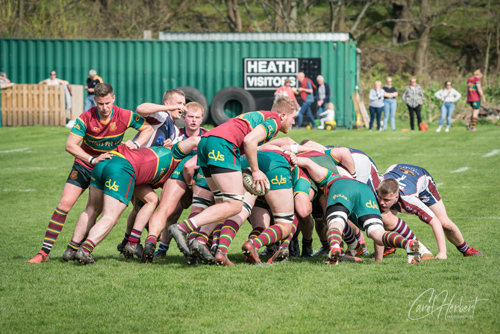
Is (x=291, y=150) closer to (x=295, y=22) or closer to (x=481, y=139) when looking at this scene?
(x=481, y=139)

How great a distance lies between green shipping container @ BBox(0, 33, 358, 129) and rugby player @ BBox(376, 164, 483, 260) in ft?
59.0

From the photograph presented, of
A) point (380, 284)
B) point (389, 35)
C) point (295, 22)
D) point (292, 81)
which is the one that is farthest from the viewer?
point (389, 35)

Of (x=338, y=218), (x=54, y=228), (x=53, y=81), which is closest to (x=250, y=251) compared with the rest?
(x=338, y=218)

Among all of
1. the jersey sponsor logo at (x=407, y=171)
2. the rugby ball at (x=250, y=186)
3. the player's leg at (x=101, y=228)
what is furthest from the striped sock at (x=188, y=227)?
the jersey sponsor logo at (x=407, y=171)

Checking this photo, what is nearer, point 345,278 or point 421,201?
point 345,278

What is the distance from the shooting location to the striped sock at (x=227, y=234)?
6.55 metres

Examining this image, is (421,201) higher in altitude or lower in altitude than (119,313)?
higher

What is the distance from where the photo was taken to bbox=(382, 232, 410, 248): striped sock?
6.34 m

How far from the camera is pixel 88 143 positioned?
7340 mm

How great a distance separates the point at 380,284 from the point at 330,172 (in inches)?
72.0

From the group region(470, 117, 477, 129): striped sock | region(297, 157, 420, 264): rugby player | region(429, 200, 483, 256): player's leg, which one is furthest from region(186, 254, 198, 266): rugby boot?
region(470, 117, 477, 129): striped sock

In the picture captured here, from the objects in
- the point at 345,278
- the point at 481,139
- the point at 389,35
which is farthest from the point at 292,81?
the point at 389,35

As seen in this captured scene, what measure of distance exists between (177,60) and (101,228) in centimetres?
2021

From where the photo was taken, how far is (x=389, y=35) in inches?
1868
